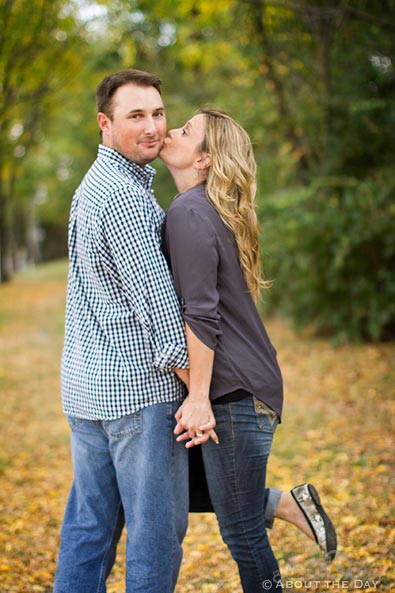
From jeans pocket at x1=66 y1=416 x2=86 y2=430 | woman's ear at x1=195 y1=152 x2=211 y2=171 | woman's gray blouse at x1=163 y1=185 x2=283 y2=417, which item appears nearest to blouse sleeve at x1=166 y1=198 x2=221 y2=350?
woman's gray blouse at x1=163 y1=185 x2=283 y2=417

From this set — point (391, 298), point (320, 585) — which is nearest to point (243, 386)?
point (320, 585)

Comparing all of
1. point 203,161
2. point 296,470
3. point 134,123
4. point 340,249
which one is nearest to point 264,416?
point 203,161

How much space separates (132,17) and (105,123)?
13263 mm

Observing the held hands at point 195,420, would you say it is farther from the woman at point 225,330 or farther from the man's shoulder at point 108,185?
the man's shoulder at point 108,185

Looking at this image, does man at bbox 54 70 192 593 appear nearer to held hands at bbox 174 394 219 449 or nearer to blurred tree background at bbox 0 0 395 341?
held hands at bbox 174 394 219 449

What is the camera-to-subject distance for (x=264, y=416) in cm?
273

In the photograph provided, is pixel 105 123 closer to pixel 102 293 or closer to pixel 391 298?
pixel 102 293

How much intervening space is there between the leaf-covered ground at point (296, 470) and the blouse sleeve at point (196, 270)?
1.76 m

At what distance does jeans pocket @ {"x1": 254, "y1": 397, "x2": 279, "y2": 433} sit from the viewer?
2707 mm

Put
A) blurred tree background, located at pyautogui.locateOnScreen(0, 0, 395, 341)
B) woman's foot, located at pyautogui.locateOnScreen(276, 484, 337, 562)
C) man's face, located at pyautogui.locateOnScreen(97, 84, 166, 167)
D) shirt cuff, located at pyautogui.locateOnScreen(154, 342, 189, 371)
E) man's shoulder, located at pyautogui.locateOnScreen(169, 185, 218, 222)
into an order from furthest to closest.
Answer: blurred tree background, located at pyautogui.locateOnScreen(0, 0, 395, 341)
woman's foot, located at pyautogui.locateOnScreen(276, 484, 337, 562)
man's face, located at pyautogui.locateOnScreen(97, 84, 166, 167)
man's shoulder, located at pyautogui.locateOnScreen(169, 185, 218, 222)
shirt cuff, located at pyautogui.locateOnScreen(154, 342, 189, 371)

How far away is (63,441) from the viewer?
6695mm

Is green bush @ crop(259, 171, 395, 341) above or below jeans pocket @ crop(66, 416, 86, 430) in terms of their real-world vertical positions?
above

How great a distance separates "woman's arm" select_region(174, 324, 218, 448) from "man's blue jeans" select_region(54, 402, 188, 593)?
0.09 metres

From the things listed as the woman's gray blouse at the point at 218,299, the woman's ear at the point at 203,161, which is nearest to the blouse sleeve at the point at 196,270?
the woman's gray blouse at the point at 218,299
